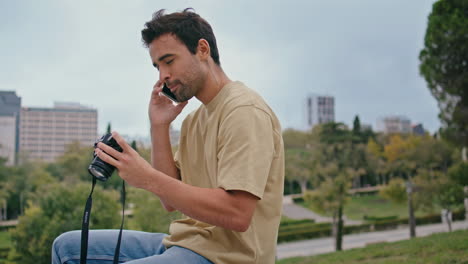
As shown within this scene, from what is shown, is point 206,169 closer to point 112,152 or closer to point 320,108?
point 112,152

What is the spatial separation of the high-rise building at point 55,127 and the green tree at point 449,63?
83.9 m

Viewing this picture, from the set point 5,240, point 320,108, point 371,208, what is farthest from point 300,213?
point 320,108

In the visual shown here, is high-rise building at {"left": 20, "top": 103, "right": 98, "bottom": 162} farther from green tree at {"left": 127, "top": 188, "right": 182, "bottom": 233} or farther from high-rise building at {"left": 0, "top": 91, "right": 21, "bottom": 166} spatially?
green tree at {"left": 127, "top": 188, "right": 182, "bottom": 233}

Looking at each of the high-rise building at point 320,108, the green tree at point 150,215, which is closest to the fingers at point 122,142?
the green tree at point 150,215

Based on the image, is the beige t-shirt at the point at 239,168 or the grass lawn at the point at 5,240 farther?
the grass lawn at the point at 5,240

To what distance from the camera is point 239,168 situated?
50.1 inches

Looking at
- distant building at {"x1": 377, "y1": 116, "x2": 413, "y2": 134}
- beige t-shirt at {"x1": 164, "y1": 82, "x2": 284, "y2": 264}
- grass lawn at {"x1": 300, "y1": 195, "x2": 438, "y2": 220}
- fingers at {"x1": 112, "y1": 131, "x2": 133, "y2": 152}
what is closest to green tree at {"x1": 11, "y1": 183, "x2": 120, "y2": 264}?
beige t-shirt at {"x1": 164, "y1": 82, "x2": 284, "y2": 264}

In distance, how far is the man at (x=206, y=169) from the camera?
1.29m

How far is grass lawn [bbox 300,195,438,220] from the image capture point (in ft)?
113

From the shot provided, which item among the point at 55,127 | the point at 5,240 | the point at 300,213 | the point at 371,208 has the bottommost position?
the point at 5,240

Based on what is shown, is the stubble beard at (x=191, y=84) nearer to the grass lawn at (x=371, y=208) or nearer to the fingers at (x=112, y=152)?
the fingers at (x=112, y=152)

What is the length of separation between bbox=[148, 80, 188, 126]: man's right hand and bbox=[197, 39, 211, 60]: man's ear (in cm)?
34

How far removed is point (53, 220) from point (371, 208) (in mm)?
28212

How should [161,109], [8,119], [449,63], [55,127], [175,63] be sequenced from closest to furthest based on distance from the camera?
[175,63] → [161,109] → [449,63] → [8,119] → [55,127]
